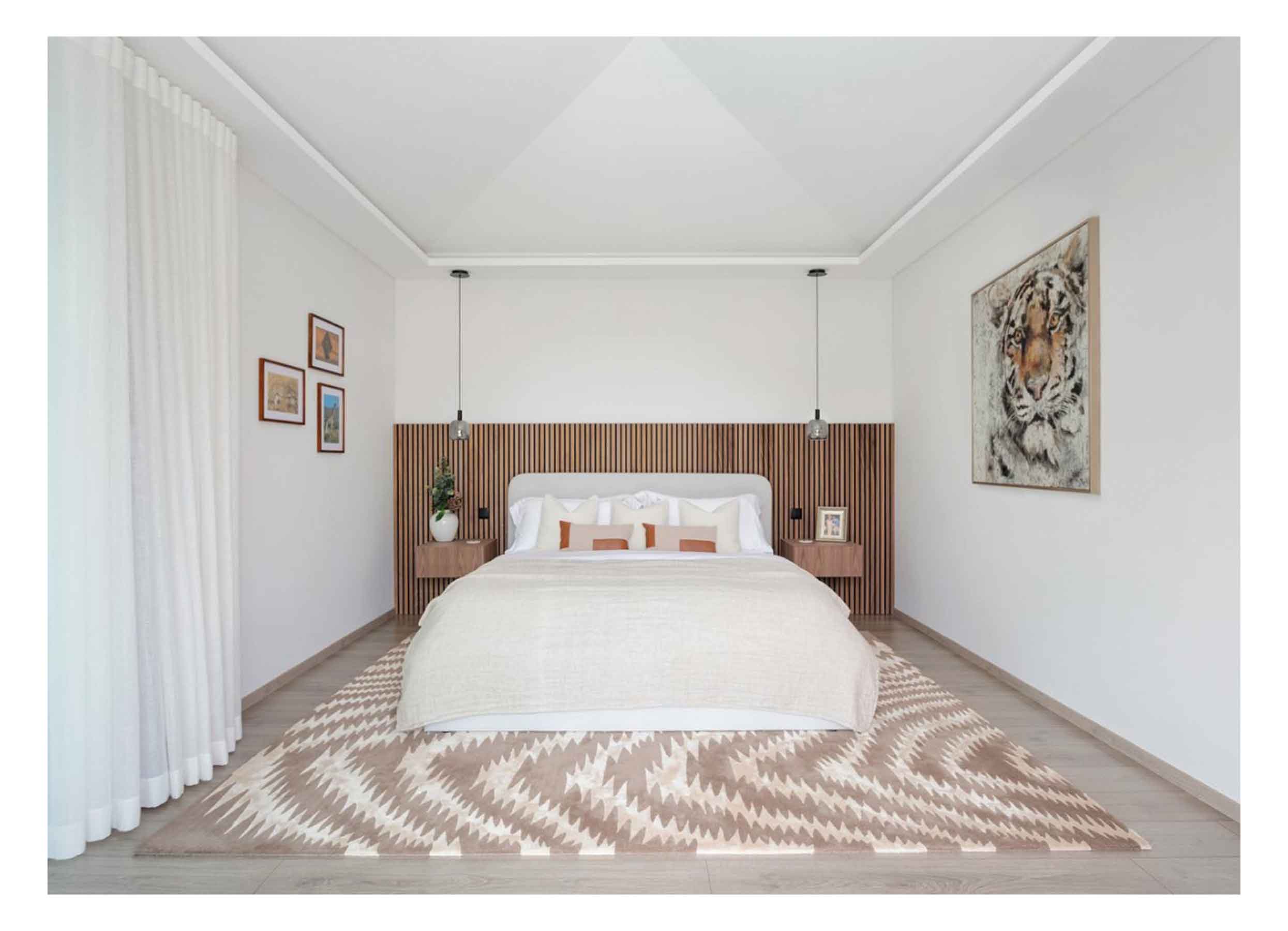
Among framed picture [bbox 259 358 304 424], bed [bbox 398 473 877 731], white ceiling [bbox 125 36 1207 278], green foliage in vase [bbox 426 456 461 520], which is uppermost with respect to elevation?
white ceiling [bbox 125 36 1207 278]

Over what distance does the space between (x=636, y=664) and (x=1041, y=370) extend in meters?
2.44

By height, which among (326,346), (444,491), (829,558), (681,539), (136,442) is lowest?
(829,558)

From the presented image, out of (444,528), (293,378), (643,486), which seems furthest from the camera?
(643,486)

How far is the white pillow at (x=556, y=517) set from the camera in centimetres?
486

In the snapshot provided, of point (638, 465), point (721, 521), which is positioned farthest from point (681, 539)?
point (638, 465)

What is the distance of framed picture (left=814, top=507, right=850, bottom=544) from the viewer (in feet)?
17.7

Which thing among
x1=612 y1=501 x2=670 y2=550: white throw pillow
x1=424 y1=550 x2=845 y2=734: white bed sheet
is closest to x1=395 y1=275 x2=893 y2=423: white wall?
x1=612 y1=501 x2=670 y2=550: white throw pillow

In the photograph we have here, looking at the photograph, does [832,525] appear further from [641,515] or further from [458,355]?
[458,355]

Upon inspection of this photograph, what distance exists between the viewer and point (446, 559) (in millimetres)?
5074

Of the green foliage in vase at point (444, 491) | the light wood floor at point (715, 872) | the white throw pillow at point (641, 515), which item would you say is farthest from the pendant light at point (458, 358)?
the light wood floor at point (715, 872)

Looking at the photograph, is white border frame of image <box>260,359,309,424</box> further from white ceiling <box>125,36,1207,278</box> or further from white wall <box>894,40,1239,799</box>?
white wall <box>894,40,1239,799</box>

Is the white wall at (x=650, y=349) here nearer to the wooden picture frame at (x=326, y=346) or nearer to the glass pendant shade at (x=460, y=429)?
the glass pendant shade at (x=460, y=429)

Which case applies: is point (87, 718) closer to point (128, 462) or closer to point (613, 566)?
point (128, 462)

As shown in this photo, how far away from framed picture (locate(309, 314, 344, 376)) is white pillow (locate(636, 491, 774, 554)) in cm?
225
